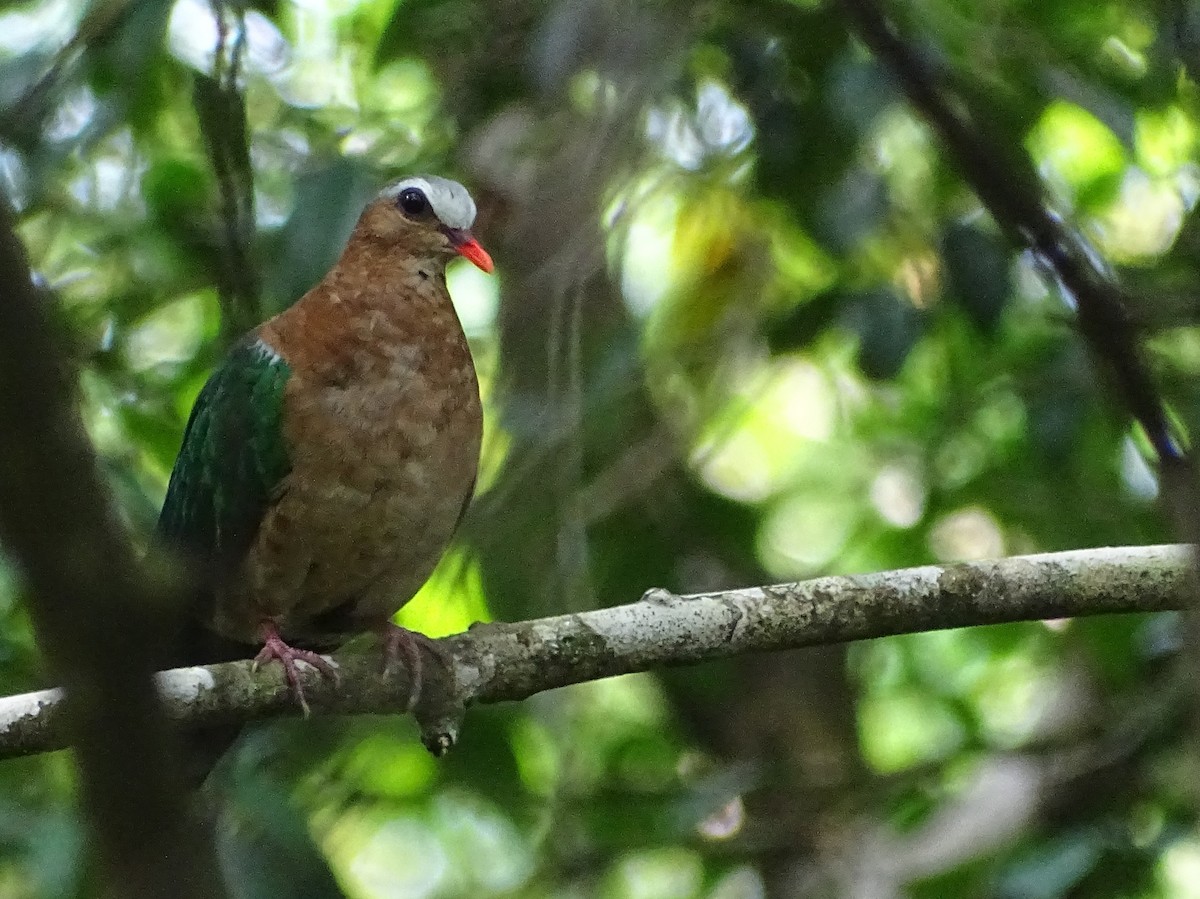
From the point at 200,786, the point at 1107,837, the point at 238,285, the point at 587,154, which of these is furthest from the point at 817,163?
the point at 200,786

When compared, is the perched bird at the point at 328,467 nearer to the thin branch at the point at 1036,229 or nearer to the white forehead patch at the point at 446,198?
the white forehead patch at the point at 446,198

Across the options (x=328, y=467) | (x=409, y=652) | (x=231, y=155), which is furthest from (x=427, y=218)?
(x=409, y=652)

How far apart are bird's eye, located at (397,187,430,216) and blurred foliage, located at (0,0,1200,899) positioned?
0.49ft

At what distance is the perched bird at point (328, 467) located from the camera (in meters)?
3.44

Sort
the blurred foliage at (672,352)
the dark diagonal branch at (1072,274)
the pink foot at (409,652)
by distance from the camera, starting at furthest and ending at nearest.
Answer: the blurred foliage at (672,352) → the pink foot at (409,652) → the dark diagonal branch at (1072,274)

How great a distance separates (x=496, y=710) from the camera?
3697mm

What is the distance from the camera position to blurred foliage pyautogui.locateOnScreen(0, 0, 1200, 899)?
344 cm

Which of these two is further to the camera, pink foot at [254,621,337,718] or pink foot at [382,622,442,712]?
pink foot at [382,622,442,712]

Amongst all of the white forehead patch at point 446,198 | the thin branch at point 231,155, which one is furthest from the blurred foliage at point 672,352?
the white forehead patch at point 446,198

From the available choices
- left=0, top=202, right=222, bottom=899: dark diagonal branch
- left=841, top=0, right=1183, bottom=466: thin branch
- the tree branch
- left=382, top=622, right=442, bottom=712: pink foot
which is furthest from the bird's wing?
left=0, top=202, right=222, bottom=899: dark diagonal branch

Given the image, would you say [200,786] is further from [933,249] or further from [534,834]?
[933,249]

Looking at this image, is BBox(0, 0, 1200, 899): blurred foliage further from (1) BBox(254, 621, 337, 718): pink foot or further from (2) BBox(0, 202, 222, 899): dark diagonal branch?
(2) BBox(0, 202, 222, 899): dark diagonal branch

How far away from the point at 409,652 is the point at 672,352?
1.64 meters

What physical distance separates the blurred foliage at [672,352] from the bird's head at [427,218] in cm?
15
